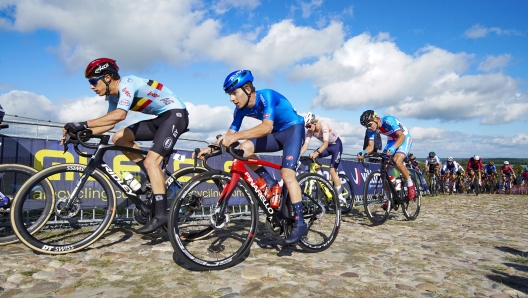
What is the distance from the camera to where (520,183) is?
83.4 ft

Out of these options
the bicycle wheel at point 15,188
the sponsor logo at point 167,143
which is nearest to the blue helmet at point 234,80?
the sponsor logo at point 167,143

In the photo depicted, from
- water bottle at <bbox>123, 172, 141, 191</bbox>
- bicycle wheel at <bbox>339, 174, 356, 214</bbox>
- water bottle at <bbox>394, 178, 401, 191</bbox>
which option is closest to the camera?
water bottle at <bbox>123, 172, 141, 191</bbox>

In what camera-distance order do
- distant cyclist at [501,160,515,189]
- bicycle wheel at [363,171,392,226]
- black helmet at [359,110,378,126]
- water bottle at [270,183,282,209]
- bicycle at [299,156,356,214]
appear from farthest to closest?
1. distant cyclist at [501,160,515,189]
2. bicycle at [299,156,356,214]
3. black helmet at [359,110,378,126]
4. bicycle wheel at [363,171,392,226]
5. water bottle at [270,183,282,209]

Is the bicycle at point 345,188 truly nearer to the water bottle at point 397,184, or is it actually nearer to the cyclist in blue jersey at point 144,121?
the water bottle at point 397,184

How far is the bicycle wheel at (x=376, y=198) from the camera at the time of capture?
23.9 ft

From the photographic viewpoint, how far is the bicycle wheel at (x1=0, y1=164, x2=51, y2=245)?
14.3 feet

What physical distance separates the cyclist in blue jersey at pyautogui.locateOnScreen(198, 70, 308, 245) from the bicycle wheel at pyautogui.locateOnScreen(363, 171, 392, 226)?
10.1 feet

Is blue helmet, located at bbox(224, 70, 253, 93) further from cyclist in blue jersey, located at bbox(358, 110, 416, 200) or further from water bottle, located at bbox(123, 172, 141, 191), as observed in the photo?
cyclist in blue jersey, located at bbox(358, 110, 416, 200)

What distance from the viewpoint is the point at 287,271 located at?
3.80 metres

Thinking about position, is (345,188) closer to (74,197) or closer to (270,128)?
(270,128)

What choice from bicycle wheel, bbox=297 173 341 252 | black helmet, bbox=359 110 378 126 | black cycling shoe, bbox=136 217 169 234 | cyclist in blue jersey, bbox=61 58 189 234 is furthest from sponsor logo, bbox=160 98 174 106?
black helmet, bbox=359 110 378 126

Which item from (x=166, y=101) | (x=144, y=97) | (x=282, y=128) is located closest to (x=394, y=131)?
(x=282, y=128)

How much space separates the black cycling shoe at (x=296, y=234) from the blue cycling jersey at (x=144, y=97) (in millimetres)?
2286

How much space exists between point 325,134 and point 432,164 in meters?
14.2
